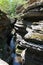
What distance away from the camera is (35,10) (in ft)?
37.7

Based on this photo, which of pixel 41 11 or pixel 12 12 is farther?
pixel 12 12

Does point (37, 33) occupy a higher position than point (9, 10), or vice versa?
point (9, 10)

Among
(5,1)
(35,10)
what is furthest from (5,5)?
(35,10)

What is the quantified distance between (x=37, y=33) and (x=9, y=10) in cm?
2878

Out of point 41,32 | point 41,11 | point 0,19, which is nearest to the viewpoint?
point 41,32

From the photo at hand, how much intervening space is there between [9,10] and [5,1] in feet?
9.22

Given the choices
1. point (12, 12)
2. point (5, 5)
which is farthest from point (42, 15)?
point (12, 12)

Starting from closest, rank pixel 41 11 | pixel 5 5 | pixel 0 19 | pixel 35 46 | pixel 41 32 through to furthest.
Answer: pixel 35 46, pixel 41 32, pixel 41 11, pixel 0 19, pixel 5 5

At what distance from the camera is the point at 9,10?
122 ft

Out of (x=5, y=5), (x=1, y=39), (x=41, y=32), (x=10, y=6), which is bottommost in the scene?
(x=41, y=32)

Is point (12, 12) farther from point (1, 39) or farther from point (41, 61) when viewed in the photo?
point (41, 61)

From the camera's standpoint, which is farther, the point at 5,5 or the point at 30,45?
the point at 5,5

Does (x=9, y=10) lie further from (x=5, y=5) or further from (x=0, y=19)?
(x=0, y=19)

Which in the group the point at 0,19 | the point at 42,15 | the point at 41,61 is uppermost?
the point at 0,19
